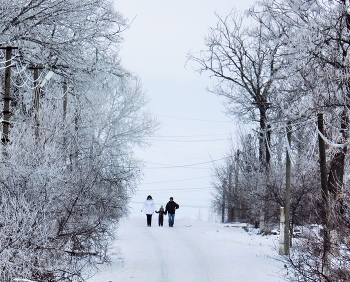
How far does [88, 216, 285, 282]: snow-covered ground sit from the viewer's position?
12.7 m

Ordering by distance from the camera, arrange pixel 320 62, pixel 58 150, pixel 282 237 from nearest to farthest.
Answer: pixel 320 62, pixel 58 150, pixel 282 237

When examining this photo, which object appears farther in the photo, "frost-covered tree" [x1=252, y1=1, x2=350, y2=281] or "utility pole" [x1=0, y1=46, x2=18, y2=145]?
"utility pole" [x1=0, y1=46, x2=18, y2=145]

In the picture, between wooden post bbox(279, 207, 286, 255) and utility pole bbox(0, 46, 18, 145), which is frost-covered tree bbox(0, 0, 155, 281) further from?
wooden post bbox(279, 207, 286, 255)

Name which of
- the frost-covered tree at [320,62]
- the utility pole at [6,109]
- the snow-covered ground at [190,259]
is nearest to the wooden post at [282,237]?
the snow-covered ground at [190,259]

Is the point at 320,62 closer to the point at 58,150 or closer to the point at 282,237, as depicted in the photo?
the point at 282,237

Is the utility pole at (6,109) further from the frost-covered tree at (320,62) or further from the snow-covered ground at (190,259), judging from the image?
the frost-covered tree at (320,62)

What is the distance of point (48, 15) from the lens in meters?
17.5

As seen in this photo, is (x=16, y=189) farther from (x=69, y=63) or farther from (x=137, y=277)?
(x=69, y=63)

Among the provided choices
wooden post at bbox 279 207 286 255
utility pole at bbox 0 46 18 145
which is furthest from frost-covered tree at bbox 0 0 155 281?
wooden post at bbox 279 207 286 255

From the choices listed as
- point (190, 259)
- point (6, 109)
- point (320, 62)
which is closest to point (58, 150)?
point (6, 109)

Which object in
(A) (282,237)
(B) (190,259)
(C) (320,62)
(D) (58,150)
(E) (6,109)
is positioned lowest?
(B) (190,259)

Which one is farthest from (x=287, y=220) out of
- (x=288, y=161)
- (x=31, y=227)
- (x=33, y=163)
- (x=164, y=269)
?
(x=31, y=227)

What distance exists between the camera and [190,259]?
51.1 feet

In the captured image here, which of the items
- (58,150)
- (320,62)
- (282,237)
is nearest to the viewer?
(320,62)
